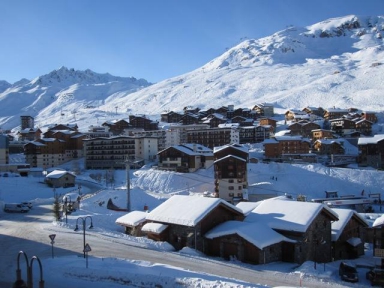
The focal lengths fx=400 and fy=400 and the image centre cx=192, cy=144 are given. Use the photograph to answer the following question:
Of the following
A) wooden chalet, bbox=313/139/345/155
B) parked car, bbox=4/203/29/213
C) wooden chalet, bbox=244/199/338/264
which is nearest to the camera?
wooden chalet, bbox=244/199/338/264

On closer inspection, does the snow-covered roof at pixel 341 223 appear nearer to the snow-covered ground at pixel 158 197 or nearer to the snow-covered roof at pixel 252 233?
the snow-covered ground at pixel 158 197

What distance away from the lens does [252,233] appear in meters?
23.5

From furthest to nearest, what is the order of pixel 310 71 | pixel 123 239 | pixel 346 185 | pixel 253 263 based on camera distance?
1. pixel 310 71
2. pixel 346 185
3. pixel 123 239
4. pixel 253 263

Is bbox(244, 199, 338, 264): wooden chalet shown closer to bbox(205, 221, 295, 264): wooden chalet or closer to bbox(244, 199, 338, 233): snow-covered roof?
A: bbox(244, 199, 338, 233): snow-covered roof

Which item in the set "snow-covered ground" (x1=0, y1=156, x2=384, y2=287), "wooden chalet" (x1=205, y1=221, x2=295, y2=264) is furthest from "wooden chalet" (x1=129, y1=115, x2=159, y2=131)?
"wooden chalet" (x1=205, y1=221, x2=295, y2=264)

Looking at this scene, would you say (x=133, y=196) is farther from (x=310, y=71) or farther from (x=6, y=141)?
(x=310, y=71)

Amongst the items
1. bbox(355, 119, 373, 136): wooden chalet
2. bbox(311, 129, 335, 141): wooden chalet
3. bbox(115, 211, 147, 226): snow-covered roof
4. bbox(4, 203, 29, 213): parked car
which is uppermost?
bbox(355, 119, 373, 136): wooden chalet

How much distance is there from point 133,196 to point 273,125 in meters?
64.6

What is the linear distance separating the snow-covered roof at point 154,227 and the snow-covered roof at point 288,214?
220 inches

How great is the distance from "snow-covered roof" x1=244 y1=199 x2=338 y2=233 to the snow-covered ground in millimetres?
2425

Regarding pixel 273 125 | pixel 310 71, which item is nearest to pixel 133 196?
pixel 273 125

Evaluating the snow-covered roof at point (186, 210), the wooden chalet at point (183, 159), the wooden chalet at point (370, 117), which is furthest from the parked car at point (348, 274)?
the wooden chalet at point (370, 117)

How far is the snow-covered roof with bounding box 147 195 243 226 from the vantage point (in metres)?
25.0

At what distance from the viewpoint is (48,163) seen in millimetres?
84375
